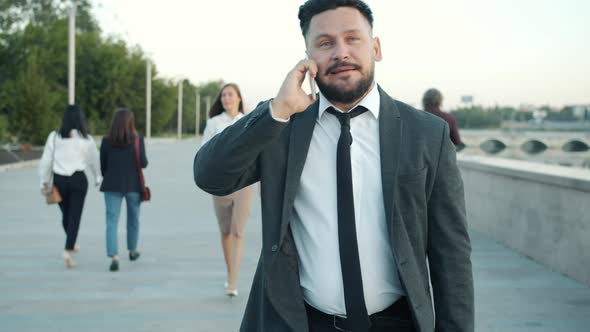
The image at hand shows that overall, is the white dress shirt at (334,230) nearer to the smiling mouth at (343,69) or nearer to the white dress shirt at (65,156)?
the smiling mouth at (343,69)

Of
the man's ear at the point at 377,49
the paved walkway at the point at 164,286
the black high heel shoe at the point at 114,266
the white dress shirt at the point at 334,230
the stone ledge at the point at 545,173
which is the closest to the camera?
the white dress shirt at the point at 334,230

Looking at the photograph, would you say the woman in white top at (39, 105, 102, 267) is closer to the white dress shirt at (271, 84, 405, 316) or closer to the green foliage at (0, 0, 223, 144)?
the white dress shirt at (271, 84, 405, 316)

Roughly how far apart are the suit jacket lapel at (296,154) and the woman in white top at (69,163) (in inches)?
242

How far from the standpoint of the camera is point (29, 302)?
611 centimetres

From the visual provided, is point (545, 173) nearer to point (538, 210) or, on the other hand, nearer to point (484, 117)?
point (538, 210)

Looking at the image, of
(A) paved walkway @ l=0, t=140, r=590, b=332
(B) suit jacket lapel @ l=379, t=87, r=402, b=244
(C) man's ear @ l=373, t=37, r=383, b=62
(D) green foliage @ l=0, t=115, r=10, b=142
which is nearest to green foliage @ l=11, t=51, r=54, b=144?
(D) green foliage @ l=0, t=115, r=10, b=142

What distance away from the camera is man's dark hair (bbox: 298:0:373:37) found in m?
2.18

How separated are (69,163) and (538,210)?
522 centimetres

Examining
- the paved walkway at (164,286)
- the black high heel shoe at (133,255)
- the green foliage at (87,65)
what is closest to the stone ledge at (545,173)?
the paved walkway at (164,286)

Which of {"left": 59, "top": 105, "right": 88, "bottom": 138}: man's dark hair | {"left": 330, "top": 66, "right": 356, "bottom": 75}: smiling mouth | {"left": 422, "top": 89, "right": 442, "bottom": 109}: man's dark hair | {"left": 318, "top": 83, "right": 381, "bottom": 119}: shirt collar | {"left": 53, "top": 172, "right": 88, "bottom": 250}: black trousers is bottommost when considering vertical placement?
{"left": 53, "top": 172, "right": 88, "bottom": 250}: black trousers

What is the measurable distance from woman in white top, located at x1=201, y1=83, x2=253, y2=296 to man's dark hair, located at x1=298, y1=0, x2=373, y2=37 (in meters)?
3.96

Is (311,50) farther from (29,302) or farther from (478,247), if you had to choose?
(478,247)

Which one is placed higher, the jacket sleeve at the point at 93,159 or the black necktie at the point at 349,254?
the black necktie at the point at 349,254

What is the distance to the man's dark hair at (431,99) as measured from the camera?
962cm
